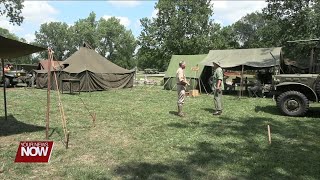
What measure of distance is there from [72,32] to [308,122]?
81840mm

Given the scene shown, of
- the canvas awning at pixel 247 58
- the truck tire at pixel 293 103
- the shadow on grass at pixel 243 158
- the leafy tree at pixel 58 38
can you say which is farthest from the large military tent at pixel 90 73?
the leafy tree at pixel 58 38

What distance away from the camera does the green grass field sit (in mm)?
5812

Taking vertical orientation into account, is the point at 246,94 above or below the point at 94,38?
below

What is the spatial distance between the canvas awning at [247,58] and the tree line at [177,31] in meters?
6.56

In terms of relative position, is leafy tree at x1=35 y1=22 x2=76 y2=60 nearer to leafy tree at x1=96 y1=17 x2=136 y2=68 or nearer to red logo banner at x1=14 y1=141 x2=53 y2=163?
leafy tree at x1=96 y1=17 x2=136 y2=68

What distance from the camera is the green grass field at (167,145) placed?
19.1 ft

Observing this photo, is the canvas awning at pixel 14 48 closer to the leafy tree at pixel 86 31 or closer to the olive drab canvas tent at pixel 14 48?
the olive drab canvas tent at pixel 14 48

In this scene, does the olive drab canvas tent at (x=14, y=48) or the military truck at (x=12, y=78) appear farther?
the military truck at (x=12, y=78)

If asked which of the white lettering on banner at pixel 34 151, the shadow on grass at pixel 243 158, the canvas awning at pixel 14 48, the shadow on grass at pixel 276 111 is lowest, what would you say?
the shadow on grass at pixel 243 158

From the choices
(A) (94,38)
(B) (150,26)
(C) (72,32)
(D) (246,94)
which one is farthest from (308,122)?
(C) (72,32)

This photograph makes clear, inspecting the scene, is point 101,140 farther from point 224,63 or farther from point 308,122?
point 224,63

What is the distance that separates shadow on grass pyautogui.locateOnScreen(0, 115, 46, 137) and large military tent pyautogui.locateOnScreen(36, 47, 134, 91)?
10.8 meters

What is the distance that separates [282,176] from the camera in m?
5.66

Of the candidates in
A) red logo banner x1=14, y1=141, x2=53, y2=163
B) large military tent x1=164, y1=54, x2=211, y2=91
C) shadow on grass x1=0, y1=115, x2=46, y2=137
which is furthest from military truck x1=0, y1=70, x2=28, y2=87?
→ red logo banner x1=14, y1=141, x2=53, y2=163
